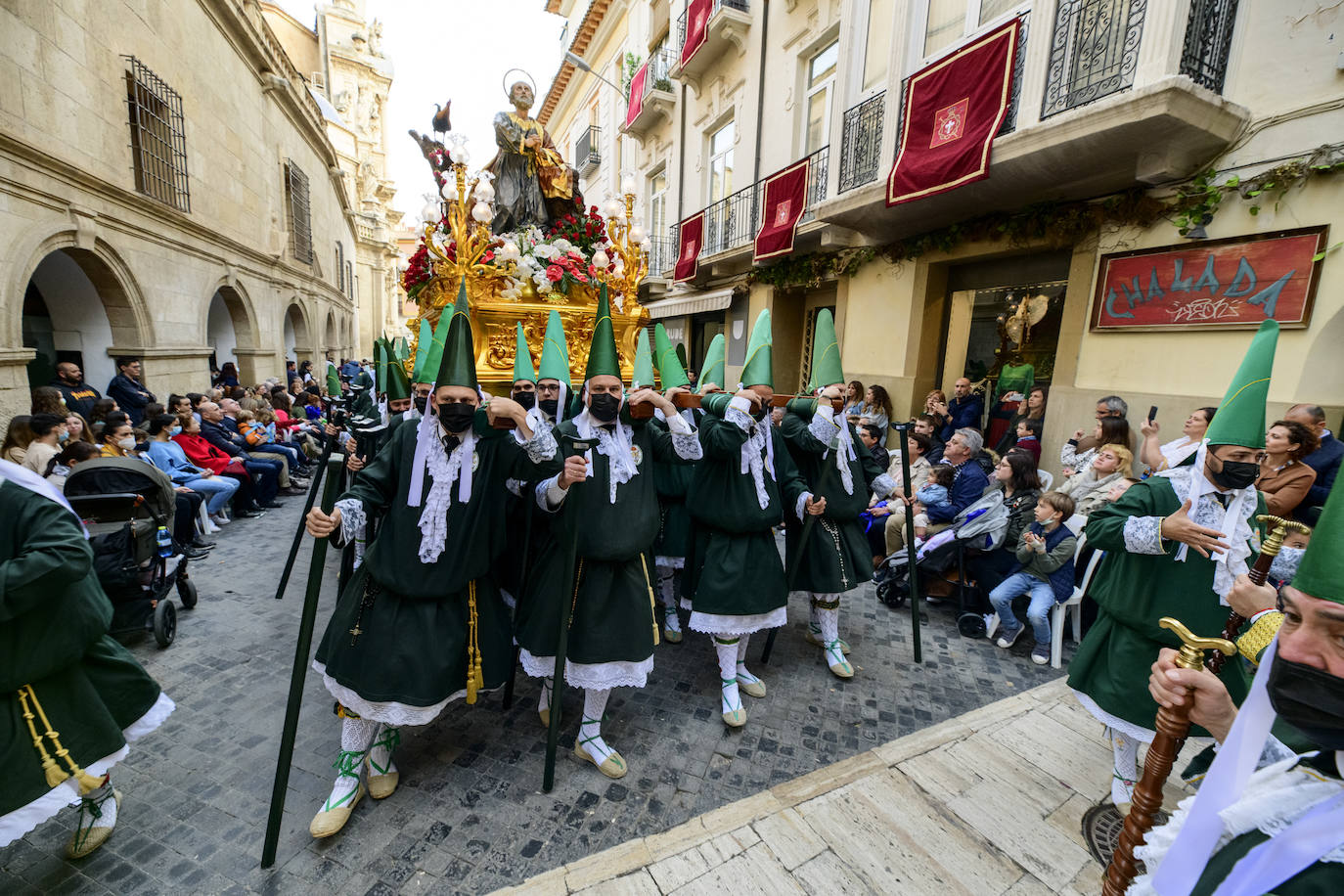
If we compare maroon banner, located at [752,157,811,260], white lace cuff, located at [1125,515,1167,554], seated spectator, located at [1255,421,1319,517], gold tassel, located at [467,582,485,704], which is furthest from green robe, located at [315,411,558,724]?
maroon banner, located at [752,157,811,260]

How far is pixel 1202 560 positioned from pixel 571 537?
2.82 metres

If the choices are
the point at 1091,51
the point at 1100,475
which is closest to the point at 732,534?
the point at 1100,475

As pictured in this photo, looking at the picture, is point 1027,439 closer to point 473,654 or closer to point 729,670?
point 729,670

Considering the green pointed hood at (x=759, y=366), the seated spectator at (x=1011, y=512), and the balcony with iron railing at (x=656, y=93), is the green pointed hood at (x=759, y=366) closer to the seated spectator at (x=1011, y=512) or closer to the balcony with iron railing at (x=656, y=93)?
the seated spectator at (x=1011, y=512)

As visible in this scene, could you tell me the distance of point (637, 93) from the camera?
15305 mm

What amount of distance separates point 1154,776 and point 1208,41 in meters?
6.89

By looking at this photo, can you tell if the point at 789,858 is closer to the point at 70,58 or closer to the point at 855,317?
the point at 855,317

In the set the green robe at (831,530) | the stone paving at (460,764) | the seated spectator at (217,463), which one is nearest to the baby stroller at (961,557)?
the stone paving at (460,764)

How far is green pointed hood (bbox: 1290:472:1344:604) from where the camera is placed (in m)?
1.03

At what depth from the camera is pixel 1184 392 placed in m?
5.33

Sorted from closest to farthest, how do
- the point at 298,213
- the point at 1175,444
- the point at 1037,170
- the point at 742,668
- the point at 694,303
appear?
the point at 1175,444 → the point at 742,668 → the point at 1037,170 → the point at 694,303 → the point at 298,213

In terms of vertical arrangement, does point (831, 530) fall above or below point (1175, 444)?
below

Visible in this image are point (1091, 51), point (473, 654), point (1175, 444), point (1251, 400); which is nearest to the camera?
point (1251, 400)

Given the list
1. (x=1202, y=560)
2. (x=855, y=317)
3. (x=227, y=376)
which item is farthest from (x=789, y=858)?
(x=227, y=376)
